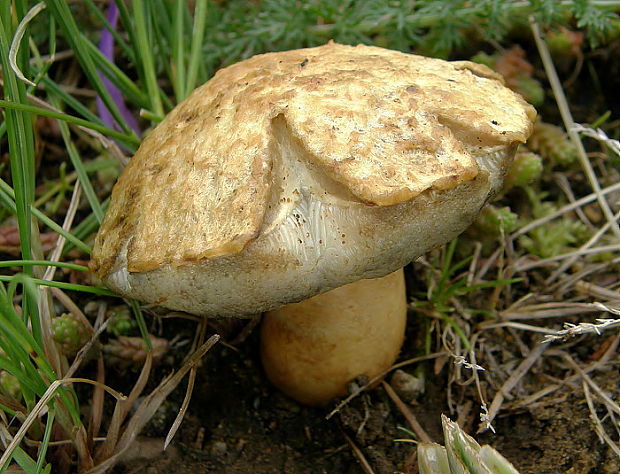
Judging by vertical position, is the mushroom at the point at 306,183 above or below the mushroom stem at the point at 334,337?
above

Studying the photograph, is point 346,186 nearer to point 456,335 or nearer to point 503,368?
point 456,335

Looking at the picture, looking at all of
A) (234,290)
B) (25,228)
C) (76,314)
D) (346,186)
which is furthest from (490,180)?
(76,314)

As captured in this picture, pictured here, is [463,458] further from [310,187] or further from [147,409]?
[147,409]

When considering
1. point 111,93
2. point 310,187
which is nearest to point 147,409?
point 310,187

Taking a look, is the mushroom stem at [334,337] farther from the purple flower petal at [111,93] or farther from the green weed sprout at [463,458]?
the purple flower petal at [111,93]

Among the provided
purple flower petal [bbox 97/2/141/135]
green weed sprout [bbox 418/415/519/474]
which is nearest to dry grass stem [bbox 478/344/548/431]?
green weed sprout [bbox 418/415/519/474]

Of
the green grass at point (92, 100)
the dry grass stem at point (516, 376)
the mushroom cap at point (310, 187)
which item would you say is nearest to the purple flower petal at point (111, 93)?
the green grass at point (92, 100)
